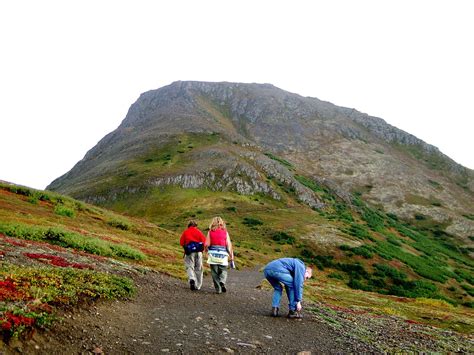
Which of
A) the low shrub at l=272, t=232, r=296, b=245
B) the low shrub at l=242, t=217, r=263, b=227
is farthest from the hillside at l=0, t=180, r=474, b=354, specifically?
the low shrub at l=242, t=217, r=263, b=227

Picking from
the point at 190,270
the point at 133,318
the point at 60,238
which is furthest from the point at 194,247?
the point at 60,238

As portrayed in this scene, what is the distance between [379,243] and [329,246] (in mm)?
13939

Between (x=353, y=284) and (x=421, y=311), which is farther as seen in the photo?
(x=353, y=284)

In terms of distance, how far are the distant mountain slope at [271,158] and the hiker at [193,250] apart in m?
77.3

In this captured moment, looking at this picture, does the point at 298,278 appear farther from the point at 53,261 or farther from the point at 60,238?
the point at 60,238

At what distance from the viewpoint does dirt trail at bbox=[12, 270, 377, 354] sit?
28.2ft

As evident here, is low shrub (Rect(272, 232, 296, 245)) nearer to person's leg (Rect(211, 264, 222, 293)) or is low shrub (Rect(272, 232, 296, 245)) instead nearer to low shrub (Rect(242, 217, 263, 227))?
low shrub (Rect(242, 217, 263, 227))

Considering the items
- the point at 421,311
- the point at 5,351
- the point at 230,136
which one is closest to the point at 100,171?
the point at 230,136

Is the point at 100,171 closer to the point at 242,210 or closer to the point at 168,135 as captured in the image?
the point at 168,135

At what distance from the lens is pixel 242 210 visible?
8288 centimetres

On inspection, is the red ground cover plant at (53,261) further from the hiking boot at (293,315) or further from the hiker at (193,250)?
the hiking boot at (293,315)

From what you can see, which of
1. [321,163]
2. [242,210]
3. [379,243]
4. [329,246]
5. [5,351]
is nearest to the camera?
[5,351]

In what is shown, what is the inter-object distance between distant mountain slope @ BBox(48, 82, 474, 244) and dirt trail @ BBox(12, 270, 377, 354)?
81255 millimetres

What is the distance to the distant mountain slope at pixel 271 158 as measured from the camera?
101m
